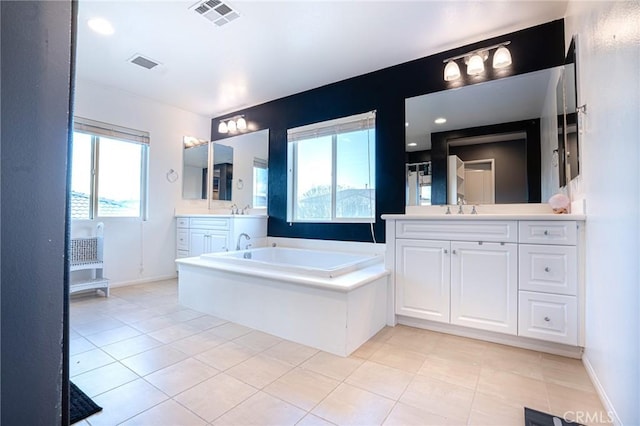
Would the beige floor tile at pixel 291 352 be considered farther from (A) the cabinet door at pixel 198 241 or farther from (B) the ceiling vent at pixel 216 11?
(B) the ceiling vent at pixel 216 11

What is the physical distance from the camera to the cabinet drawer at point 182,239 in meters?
4.20

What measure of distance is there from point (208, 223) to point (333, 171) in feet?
5.76

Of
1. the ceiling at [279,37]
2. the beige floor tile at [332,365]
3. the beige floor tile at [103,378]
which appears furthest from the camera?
the ceiling at [279,37]

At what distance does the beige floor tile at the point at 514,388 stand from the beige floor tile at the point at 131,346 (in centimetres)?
205

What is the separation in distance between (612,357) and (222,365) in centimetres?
196

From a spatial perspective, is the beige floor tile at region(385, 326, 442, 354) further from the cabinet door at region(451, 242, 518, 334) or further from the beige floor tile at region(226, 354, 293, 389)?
the beige floor tile at region(226, 354, 293, 389)

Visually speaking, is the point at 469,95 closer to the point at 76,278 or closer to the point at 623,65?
the point at 623,65

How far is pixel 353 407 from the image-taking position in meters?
1.43

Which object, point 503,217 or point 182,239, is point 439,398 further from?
point 182,239

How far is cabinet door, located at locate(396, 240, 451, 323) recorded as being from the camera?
7.54 ft

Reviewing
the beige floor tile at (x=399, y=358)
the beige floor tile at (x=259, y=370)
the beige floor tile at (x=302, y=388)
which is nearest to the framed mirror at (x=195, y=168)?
Answer: the beige floor tile at (x=259, y=370)

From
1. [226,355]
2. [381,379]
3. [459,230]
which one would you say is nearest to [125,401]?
[226,355]

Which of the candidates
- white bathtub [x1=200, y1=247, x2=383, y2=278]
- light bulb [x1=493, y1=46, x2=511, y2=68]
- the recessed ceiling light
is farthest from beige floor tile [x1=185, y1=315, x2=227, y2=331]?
light bulb [x1=493, y1=46, x2=511, y2=68]

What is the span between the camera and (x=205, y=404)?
1448 millimetres
